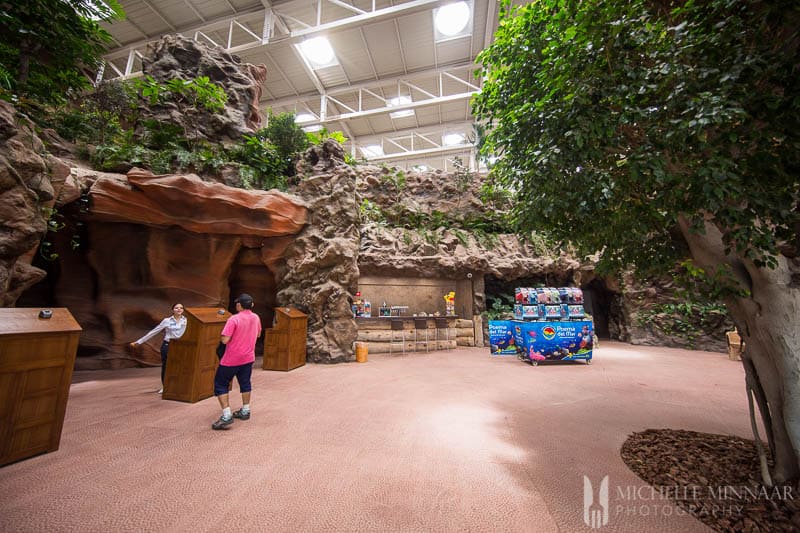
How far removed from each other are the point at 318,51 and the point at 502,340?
15873 millimetres

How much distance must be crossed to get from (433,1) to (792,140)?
13441mm

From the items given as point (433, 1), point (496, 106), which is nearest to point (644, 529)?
point (496, 106)

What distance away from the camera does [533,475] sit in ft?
8.63

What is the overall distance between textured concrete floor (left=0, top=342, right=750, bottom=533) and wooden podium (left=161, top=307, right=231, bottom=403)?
25 cm

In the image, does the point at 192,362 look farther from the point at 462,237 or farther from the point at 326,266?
the point at 462,237

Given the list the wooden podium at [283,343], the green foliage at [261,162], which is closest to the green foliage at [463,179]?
the green foliage at [261,162]

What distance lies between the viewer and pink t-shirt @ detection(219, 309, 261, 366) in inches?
142

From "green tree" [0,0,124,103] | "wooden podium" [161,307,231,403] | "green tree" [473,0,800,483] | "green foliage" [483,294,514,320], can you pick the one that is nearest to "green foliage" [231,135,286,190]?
"green tree" [0,0,124,103]

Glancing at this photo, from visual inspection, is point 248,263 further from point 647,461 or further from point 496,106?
point 647,461

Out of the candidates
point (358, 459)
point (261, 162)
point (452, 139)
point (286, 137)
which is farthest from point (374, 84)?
point (358, 459)

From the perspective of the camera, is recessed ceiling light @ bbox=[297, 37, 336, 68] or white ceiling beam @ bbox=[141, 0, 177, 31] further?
recessed ceiling light @ bbox=[297, 37, 336, 68]

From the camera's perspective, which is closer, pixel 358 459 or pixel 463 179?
pixel 358 459

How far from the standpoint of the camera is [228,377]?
11.9 feet

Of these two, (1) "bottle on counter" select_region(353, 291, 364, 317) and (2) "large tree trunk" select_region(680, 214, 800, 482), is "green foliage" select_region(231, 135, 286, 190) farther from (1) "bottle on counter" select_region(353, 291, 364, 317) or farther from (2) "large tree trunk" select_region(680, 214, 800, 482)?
(2) "large tree trunk" select_region(680, 214, 800, 482)
